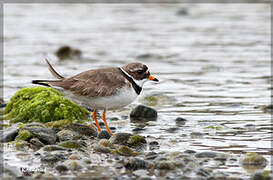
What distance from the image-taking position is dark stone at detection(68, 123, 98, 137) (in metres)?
8.97

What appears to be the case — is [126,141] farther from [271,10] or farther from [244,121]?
[271,10]

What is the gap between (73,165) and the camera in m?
6.86

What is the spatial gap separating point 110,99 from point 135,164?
1.92m

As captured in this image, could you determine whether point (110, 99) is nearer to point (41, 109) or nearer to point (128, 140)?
point (128, 140)

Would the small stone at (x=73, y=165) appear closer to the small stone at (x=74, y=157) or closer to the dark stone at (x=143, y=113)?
the small stone at (x=74, y=157)

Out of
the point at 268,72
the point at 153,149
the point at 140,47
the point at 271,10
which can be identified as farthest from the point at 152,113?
the point at 271,10

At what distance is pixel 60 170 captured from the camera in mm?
6789

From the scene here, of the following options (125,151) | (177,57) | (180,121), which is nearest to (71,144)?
(125,151)

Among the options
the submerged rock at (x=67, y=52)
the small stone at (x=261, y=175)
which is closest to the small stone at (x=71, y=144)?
the small stone at (x=261, y=175)

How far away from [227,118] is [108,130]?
2666mm

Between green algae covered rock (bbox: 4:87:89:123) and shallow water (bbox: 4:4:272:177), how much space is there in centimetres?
103

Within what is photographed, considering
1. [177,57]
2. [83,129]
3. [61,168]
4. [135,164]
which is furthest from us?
[177,57]

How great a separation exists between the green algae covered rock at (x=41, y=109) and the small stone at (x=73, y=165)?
9.37 feet

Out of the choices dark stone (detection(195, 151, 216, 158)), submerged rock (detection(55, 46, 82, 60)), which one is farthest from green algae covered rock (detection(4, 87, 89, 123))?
submerged rock (detection(55, 46, 82, 60))
